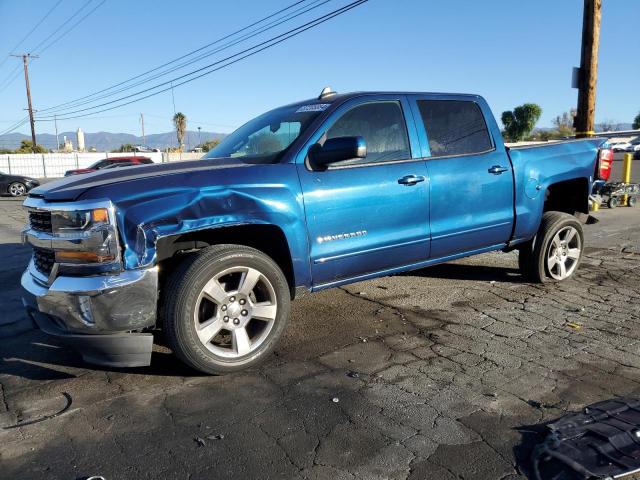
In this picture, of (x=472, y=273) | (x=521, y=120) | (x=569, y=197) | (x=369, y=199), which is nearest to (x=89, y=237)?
(x=369, y=199)

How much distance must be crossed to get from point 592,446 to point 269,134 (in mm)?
3289

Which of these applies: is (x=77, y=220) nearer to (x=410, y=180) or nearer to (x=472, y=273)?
(x=410, y=180)

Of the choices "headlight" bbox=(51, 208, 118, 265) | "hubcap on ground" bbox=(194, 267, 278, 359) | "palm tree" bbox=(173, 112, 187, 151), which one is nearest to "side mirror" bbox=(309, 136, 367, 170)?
"hubcap on ground" bbox=(194, 267, 278, 359)

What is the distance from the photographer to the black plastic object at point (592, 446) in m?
2.46

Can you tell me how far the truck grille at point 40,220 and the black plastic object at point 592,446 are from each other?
3161mm

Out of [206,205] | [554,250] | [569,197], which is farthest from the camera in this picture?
[569,197]

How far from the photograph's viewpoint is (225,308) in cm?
363

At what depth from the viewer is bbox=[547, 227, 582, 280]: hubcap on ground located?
5762mm

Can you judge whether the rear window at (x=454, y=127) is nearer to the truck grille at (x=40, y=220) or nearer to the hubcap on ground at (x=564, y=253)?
the hubcap on ground at (x=564, y=253)

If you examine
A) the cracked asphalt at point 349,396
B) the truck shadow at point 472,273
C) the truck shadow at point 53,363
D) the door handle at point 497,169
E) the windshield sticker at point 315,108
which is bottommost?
the cracked asphalt at point 349,396

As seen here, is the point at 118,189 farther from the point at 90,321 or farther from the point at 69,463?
the point at 69,463

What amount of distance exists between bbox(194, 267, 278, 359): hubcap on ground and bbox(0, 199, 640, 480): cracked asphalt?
23 centimetres

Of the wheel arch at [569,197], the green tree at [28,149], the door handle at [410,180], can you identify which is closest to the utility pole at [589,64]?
the wheel arch at [569,197]

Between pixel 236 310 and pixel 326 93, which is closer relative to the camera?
pixel 236 310
